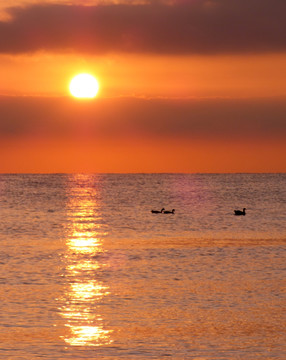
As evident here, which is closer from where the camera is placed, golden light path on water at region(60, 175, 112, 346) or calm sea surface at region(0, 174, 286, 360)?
calm sea surface at region(0, 174, 286, 360)

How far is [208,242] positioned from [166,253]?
9.29 m

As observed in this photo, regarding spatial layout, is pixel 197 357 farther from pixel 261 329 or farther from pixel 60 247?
pixel 60 247

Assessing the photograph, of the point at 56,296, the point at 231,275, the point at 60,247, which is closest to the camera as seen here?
the point at 56,296

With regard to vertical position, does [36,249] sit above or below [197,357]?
above

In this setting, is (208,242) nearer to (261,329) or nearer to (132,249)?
(132,249)

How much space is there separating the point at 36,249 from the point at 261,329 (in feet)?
90.2

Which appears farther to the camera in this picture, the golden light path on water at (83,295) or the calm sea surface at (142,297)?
the golden light path on water at (83,295)

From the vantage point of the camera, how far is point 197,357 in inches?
981

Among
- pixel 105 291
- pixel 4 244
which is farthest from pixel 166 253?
pixel 105 291

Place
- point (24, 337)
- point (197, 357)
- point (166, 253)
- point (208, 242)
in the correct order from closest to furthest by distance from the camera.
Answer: point (197, 357)
point (24, 337)
point (166, 253)
point (208, 242)

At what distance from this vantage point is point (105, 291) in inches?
1411

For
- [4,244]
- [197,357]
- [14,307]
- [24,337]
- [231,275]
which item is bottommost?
[197,357]

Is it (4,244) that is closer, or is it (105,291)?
(105,291)

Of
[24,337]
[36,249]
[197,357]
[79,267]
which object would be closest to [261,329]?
[197,357]
